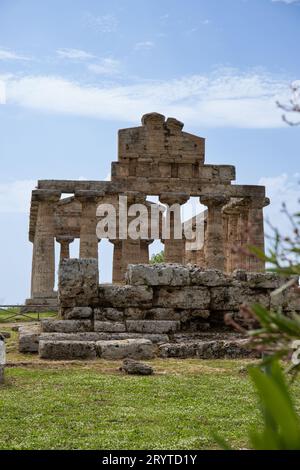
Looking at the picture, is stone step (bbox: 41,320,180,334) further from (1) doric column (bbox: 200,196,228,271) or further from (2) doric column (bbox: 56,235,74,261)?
(2) doric column (bbox: 56,235,74,261)

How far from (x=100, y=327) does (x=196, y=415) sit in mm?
7741

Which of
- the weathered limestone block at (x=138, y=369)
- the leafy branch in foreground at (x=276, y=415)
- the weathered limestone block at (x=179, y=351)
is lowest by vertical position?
the weathered limestone block at (x=138, y=369)

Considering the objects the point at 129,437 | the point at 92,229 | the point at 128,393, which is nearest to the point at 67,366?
the point at 128,393

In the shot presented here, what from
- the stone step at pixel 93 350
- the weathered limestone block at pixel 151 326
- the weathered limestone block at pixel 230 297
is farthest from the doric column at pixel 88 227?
the stone step at pixel 93 350

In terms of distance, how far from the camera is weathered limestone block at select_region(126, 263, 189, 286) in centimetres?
1652

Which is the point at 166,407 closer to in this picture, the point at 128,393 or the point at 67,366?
the point at 128,393

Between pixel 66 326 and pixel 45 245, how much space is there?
2231 cm

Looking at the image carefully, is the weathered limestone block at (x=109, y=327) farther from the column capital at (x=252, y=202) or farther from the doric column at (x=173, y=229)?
the column capital at (x=252, y=202)

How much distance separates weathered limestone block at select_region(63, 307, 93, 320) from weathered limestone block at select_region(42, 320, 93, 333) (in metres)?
0.18

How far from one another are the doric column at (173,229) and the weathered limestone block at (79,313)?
22.6 metres

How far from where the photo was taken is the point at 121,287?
16531 mm

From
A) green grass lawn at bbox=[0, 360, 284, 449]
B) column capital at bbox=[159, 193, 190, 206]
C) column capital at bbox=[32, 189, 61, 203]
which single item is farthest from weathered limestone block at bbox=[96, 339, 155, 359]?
column capital at bbox=[159, 193, 190, 206]

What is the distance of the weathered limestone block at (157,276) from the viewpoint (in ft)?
54.2
